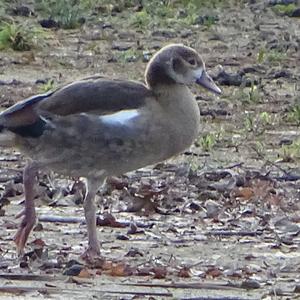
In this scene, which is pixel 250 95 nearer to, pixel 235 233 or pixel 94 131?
pixel 235 233

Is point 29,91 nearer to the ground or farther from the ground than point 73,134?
nearer to the ground

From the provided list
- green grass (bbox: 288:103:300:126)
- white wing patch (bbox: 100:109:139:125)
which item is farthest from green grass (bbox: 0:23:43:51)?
white wing patch (bbox: 100:109:139:125)

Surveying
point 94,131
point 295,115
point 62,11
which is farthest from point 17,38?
point 94,131

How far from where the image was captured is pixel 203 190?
11.5m

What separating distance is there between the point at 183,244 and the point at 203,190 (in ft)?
5.91

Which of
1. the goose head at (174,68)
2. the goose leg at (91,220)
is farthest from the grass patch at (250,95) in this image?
the goose leg at (91,220)

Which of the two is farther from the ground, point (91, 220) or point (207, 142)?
point (91, 220)

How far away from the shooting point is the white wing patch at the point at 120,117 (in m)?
9.63

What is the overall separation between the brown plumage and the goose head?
7.0 inches

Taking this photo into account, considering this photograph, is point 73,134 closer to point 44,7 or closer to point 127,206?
point 127,206

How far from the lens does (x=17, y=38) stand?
18484 mm

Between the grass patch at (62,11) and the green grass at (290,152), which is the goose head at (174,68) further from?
the grass patch at (62,11)

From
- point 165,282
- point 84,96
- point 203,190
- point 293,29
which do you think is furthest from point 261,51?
point 165,282

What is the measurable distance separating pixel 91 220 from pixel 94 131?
50 cm
